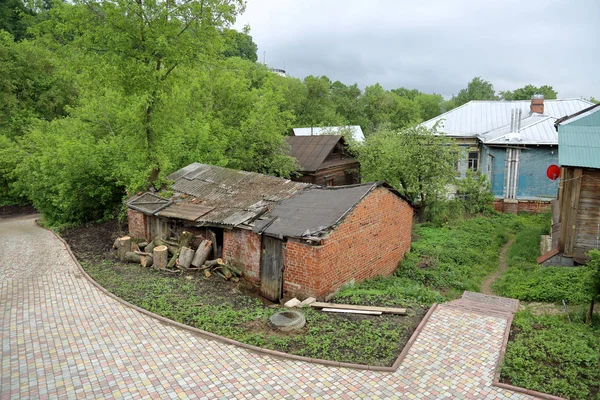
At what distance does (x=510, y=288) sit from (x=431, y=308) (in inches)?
183

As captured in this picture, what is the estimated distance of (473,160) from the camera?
25.0 meters

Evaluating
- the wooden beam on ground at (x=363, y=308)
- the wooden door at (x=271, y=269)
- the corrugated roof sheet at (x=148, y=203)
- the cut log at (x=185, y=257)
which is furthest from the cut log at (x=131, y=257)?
the wooden beam on ground at (x=363, y=308)

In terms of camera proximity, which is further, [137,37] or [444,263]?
[444,263]

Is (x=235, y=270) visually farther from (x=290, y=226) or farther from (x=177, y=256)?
(x=290, y=226)

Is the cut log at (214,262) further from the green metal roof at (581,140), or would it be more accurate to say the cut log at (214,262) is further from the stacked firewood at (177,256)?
the green metal roof at (581,140)

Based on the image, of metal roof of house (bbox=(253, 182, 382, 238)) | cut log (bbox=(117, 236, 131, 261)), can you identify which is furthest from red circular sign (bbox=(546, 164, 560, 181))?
cut log (bbox=(117, 236, 131, 261))

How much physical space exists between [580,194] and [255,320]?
1067cm

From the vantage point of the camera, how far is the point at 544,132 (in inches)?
857

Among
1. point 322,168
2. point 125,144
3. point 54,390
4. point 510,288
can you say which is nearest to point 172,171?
point 125,144

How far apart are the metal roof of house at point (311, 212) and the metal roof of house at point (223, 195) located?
0.55 m

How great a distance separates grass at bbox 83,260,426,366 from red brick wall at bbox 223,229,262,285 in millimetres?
610

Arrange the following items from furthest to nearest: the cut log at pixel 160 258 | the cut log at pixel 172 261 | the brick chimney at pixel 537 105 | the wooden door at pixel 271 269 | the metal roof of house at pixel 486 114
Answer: the brick chimney at pixel 537 105, the metal roof of house at pixel 486 114, the cut log at pixel 160 258, the cut log at pixel 172 261, the wooden door at pixel 271 269

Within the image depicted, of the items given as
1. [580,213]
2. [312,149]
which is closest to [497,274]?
[580,213]

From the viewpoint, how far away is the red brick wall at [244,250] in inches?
429
